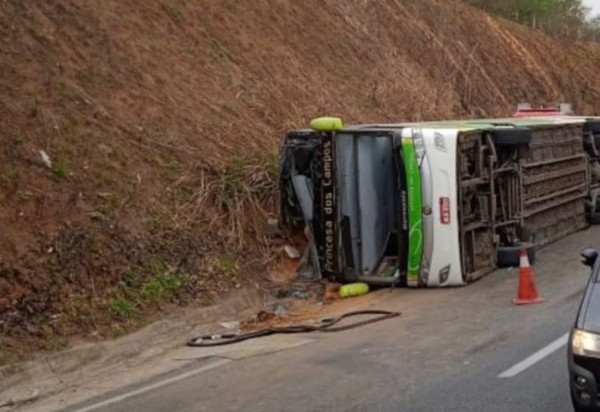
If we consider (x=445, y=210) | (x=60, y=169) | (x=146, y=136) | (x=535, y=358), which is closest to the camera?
(x=535, y=358)

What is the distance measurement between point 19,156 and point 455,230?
5.38 meters

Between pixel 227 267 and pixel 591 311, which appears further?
pixel 227 267

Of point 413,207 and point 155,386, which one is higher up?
point 413,207

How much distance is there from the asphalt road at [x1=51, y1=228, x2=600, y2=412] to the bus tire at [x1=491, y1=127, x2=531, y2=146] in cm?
341

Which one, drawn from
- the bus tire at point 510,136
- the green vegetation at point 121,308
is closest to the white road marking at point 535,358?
the green vegetation at point 121,308

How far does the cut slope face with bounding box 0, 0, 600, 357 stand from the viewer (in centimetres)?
1082

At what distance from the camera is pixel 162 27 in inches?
690

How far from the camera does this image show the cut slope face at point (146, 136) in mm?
10820

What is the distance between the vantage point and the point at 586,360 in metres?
5.74

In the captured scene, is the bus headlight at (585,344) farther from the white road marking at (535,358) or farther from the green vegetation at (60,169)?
the green vegetation at (60,169)

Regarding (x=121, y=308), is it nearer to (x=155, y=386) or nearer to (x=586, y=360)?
(x=155, y=386)

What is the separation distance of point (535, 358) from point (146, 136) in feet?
24.6

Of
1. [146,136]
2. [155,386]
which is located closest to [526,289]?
[155,386]

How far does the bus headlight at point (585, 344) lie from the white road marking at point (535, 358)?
72.5 inches
